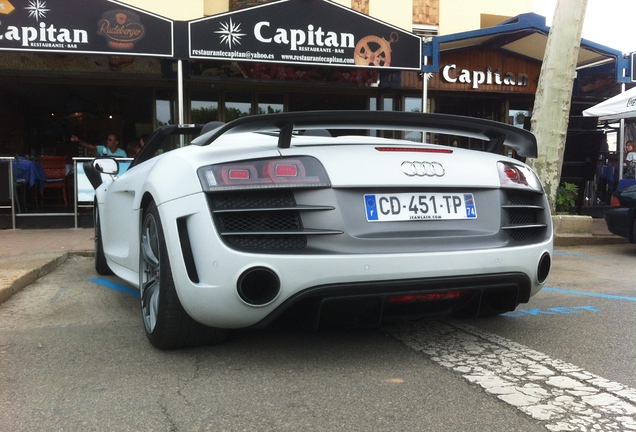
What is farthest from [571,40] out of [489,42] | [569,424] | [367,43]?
[569,424]

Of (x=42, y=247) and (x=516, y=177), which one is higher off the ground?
(x=516, y=177)

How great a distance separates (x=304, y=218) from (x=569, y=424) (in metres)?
1.23

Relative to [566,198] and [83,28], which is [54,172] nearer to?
[83,28]

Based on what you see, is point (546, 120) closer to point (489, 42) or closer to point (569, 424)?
point (489, 42)

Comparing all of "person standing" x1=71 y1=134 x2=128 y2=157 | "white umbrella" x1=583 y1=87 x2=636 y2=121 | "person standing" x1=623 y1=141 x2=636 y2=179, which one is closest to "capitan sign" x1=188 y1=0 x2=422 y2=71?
"person standing" x1=71 y1=134 x2=128 y2=157

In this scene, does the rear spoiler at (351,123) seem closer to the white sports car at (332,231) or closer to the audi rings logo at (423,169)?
the white sports car at (332,231)

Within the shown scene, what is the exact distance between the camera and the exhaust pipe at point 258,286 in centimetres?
235

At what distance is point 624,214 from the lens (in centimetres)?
689

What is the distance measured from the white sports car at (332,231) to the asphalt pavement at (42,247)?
2.29 m

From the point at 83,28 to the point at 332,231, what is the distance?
24.7 feet

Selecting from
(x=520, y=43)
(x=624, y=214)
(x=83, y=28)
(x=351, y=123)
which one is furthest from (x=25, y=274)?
(x=520, y=43)

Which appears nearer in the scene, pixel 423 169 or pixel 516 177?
pixel 423 169

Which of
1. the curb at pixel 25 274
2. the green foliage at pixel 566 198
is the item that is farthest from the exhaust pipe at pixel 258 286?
the green foliage at pixel 566 198

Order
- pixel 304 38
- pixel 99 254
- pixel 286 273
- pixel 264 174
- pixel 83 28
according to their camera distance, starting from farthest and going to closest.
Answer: pixel 304 38
pixel 83 28
pixel 99 254
pixel 264 174
pixel 286 273
